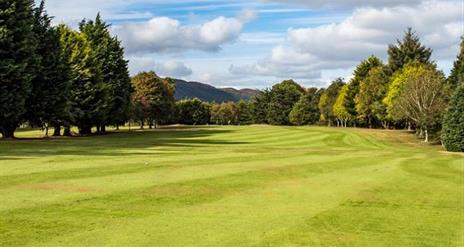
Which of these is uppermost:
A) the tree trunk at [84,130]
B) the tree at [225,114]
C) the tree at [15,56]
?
the tree at [15,56]

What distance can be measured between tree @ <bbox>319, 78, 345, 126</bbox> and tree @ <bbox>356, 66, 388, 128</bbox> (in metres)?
32.6

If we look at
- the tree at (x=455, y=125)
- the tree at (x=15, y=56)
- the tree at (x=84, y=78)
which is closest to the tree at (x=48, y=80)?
the tree at (x=15, y=56)

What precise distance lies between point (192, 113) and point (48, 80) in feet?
412

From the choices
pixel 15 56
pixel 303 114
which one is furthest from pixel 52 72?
pixel 303 114

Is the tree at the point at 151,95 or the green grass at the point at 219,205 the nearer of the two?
the green grass at the point at 219,205

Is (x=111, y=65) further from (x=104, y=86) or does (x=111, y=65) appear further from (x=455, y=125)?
(x=455, y=125)

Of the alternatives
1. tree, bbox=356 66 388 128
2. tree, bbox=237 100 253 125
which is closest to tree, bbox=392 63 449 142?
tree, bbox=356 66 388 128

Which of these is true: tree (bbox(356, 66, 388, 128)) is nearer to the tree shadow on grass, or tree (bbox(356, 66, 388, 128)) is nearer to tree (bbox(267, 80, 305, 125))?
the tree shadow on grass

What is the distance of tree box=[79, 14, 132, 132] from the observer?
70.2m

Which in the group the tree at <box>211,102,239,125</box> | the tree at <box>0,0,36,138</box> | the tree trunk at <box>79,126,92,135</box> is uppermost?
the tree at <box>0,0,36,138</box>

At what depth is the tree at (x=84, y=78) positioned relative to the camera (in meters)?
59.9

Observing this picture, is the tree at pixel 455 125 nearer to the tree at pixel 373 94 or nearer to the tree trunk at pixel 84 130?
the tree at pixel 373 94

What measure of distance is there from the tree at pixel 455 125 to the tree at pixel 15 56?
122 ft

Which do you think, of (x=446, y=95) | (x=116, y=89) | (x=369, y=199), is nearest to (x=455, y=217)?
(x=369, y=199)
